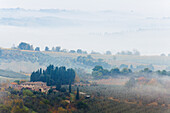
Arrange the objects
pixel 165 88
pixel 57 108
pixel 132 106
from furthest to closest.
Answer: pixel 165 88 < pixel 132 106 < pixel 57 108

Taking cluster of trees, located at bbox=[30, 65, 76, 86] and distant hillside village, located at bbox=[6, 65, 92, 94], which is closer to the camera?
distant hillside village, located at bbox=[6, 65, 92, 94]

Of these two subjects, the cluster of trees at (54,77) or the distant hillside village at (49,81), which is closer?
the distant hillside village at (49,81)

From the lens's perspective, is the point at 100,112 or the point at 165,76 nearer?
the point at 100,112

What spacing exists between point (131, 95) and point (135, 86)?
26.6m

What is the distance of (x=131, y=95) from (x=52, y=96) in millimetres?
33365

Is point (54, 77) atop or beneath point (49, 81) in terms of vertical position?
atop

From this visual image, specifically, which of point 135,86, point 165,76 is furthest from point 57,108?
point 165,76

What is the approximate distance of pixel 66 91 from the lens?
144m

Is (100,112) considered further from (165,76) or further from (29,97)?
(165,76)

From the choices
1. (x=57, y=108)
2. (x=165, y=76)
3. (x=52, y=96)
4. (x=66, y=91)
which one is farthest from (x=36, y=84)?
(x=165, y=76)

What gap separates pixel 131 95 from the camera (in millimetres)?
148125

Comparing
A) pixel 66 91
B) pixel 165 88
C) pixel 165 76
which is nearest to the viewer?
pixel 66 91

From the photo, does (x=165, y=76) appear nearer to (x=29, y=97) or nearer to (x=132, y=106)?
(x=132, y=106)

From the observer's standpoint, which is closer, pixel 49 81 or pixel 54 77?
pixel 49 81
